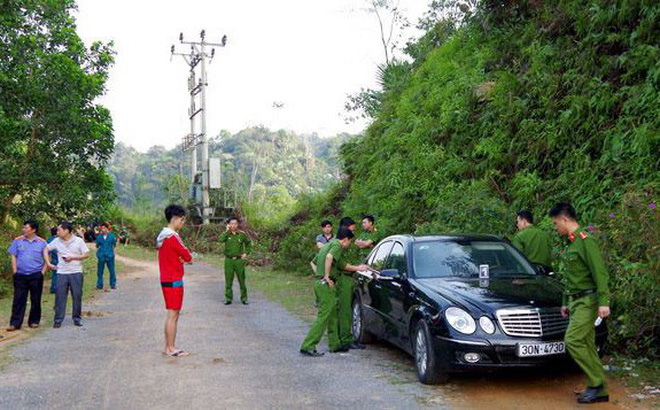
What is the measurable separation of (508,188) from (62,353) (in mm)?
8771

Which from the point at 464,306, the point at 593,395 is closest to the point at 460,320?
the point at 464,306

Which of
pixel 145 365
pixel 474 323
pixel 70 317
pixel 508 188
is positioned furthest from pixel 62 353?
pixel 508 188

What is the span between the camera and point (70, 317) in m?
12.5

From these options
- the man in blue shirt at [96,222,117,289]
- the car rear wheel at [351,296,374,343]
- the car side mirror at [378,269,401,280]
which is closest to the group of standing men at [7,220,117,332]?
the car rear wheel at [351,296,374,343]

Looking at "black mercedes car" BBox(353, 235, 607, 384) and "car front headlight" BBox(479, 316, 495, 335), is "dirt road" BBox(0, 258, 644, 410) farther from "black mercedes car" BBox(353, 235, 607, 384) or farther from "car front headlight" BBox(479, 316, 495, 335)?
"car front headlight" BBox(479, 316, 495, 335)

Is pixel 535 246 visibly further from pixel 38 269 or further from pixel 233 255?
pixel 38 269

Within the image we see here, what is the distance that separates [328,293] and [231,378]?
1.89m

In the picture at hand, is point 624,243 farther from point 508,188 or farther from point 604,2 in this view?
point 604,2

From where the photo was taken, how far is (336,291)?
9.09 meters

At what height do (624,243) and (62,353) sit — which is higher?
(624,243)

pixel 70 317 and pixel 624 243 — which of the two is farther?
pixel 70 317

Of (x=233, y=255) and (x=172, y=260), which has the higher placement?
(x=172, y=260)

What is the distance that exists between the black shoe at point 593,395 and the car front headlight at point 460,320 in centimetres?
115

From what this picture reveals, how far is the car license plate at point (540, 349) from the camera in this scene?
20.5 ft
